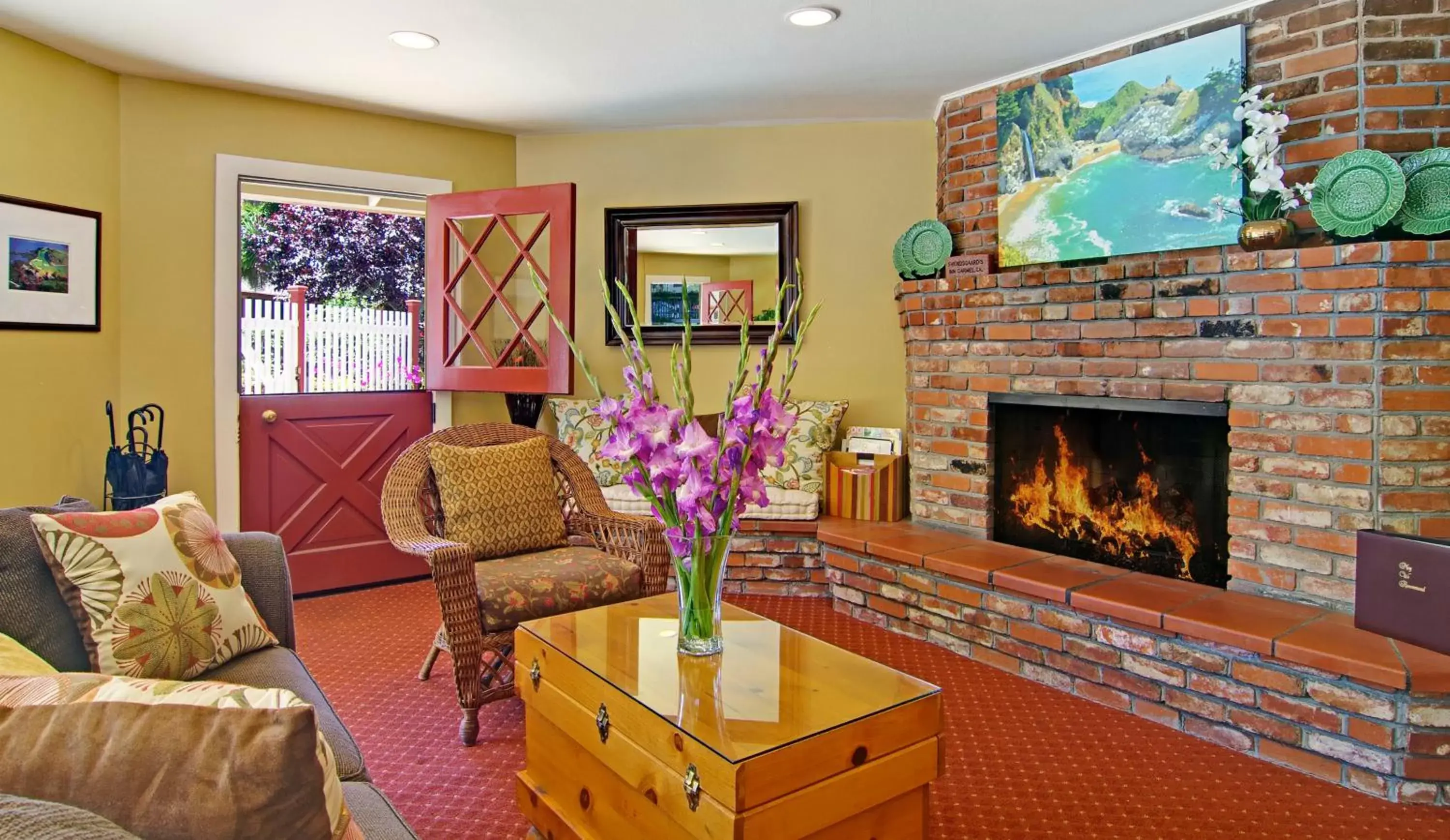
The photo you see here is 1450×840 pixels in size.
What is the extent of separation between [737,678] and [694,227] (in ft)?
10.9

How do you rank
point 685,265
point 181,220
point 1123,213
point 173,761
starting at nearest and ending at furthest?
point 173,761 → point 1123,213 → point 181,220 → point 685,265

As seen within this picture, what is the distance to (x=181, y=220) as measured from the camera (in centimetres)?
400

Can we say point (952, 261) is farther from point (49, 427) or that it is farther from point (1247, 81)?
point (49, 427)

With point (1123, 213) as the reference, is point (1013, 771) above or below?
below

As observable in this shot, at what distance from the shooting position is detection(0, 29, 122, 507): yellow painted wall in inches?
132

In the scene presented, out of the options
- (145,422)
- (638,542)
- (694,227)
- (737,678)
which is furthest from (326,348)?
(737,678)

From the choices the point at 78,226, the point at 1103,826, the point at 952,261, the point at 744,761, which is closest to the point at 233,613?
the point at 744,761

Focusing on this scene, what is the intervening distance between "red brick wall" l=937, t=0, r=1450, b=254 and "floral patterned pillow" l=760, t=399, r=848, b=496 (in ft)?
7.16

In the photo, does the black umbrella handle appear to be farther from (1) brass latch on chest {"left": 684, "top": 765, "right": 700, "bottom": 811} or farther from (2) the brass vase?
(2) the brass vase

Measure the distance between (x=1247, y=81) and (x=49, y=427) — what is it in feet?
15.4

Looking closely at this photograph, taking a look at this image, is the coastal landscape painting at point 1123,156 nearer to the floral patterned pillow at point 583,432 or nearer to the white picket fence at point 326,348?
the floral patterned pillow at point 583,432

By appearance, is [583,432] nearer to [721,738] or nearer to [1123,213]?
[1123,213]

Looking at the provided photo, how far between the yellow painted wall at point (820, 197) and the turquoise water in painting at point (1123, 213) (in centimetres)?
97

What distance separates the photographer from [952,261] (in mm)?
3947
